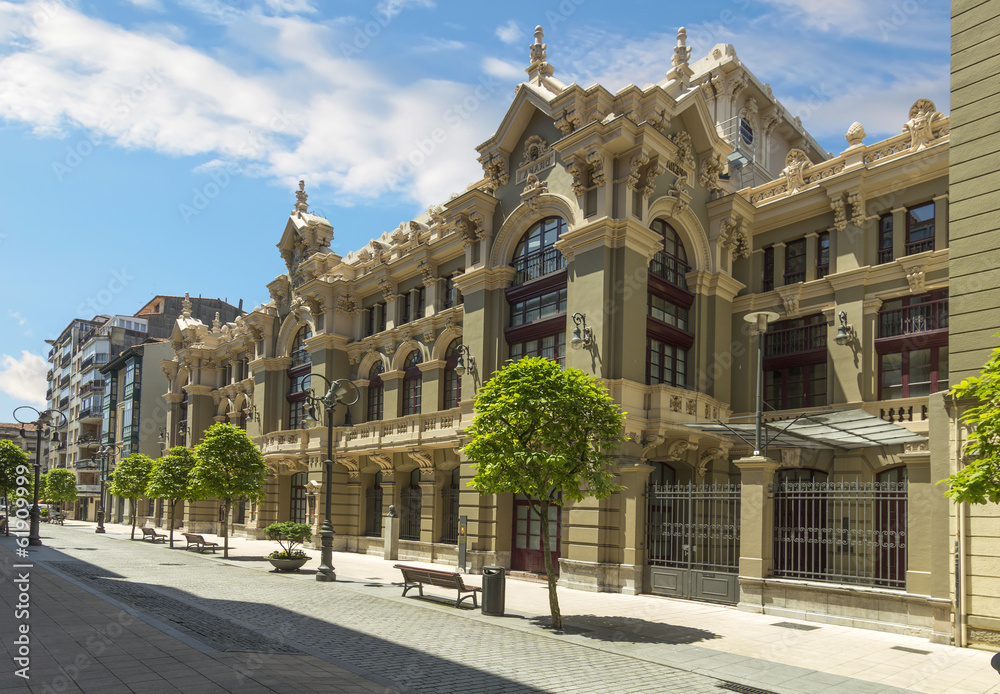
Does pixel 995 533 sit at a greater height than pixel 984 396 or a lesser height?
lesser

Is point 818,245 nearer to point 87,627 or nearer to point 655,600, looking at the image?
point 655,600

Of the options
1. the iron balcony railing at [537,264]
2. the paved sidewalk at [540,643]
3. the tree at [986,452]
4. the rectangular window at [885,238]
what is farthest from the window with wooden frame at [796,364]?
the tree at [986,452]

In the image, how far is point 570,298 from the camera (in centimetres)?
2402

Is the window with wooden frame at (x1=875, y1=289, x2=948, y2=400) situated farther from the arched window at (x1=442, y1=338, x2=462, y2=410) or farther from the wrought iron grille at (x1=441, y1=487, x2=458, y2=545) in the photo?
the wrought iron grille at (x1=441, y1=487, x2=458, y2=545)

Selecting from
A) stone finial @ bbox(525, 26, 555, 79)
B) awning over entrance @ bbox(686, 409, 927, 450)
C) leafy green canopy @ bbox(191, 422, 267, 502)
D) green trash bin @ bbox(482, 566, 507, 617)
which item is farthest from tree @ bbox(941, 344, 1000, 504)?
leafy green canopy @ bbox(191, 422, 267, 502)

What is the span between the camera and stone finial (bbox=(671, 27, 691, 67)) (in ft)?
92.7

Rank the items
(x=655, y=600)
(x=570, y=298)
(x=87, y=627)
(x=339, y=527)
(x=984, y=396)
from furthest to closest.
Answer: (x=339, y=527) → (x=570, y=298) → (x=655, y=600) → (x=87, y=627) → (x=984, y=396)

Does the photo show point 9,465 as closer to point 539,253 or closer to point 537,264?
point 537,264

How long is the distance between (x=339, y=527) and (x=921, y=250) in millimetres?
26927

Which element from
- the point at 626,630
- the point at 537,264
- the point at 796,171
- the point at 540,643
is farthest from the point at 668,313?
the point at 540,643

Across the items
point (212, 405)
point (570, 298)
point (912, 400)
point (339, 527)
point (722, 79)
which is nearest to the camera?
point (912, 400)

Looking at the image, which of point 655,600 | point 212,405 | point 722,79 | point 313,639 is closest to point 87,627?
point 313,639

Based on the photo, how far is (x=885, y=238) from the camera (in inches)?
942

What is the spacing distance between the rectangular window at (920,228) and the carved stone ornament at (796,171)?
162 inches
